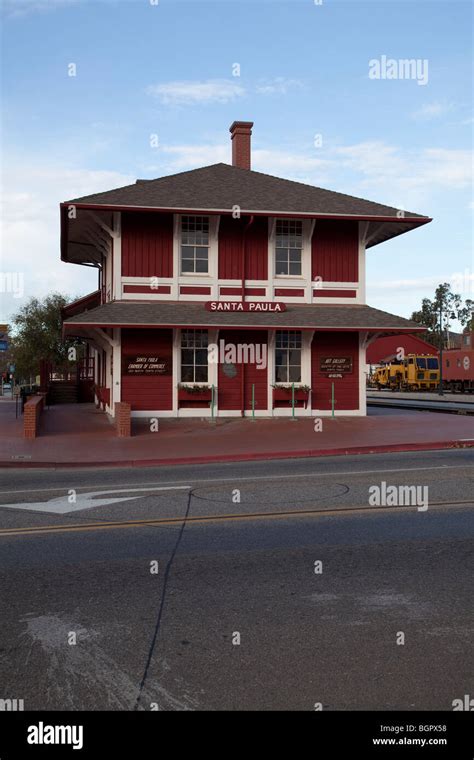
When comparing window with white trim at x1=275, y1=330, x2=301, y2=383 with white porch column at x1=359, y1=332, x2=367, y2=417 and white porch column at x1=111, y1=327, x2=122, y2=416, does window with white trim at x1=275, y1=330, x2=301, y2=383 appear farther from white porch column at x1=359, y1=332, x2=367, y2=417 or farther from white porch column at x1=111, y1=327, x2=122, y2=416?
white porch column at x1=111, y1=327, x2=122, y2=416

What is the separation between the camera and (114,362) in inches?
924

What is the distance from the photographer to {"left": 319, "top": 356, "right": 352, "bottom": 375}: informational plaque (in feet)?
82.4

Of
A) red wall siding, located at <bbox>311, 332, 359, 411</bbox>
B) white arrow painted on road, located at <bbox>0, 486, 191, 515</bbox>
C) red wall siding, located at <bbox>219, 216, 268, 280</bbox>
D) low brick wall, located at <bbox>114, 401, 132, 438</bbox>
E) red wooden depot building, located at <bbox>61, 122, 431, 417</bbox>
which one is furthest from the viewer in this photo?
red wall siding, located at <bbox>311, 332, 359, 411</bbox>

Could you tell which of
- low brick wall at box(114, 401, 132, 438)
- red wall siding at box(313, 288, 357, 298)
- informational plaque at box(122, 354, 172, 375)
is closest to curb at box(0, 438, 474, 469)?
low brick wall at box(114, 401, 132, 438)

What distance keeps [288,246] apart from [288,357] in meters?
3.62

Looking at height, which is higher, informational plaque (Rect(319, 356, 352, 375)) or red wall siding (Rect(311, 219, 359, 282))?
red wall siding (Rect(311, 219, 359, 282))

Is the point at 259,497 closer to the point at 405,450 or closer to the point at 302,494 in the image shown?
the point at 302,494

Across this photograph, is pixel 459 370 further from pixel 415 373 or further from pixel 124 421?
pixel 124 421

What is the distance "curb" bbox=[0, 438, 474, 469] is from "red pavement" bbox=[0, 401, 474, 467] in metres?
0.02

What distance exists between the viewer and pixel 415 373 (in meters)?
63.0

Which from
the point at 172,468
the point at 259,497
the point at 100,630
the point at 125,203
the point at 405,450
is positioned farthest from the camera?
the point at 125,203

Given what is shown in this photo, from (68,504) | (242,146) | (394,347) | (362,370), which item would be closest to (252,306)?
(362,370)
